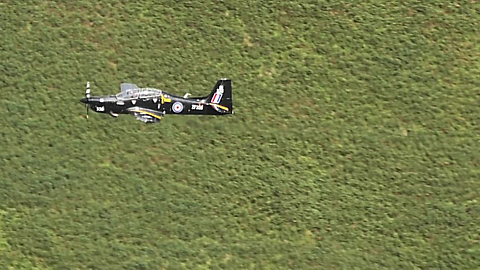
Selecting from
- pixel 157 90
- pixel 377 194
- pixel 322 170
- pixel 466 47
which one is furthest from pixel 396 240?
pixel 157 90

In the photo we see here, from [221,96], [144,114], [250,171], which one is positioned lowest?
[250,171]

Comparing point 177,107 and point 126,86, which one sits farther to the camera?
point 126,86

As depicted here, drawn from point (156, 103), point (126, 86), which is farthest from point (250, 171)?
point (126, 86)

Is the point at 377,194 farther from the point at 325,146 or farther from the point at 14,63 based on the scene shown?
the point at 14,63

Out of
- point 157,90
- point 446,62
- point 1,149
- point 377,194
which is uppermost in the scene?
point 446,62

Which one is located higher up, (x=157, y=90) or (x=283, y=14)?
(x=283, y=14)

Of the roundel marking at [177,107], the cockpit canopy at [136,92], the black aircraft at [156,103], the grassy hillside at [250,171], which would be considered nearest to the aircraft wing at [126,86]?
the cockpit canopy at [136,92]

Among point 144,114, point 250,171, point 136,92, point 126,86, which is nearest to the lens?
point 144,114

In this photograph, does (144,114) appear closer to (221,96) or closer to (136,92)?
(136,92)
